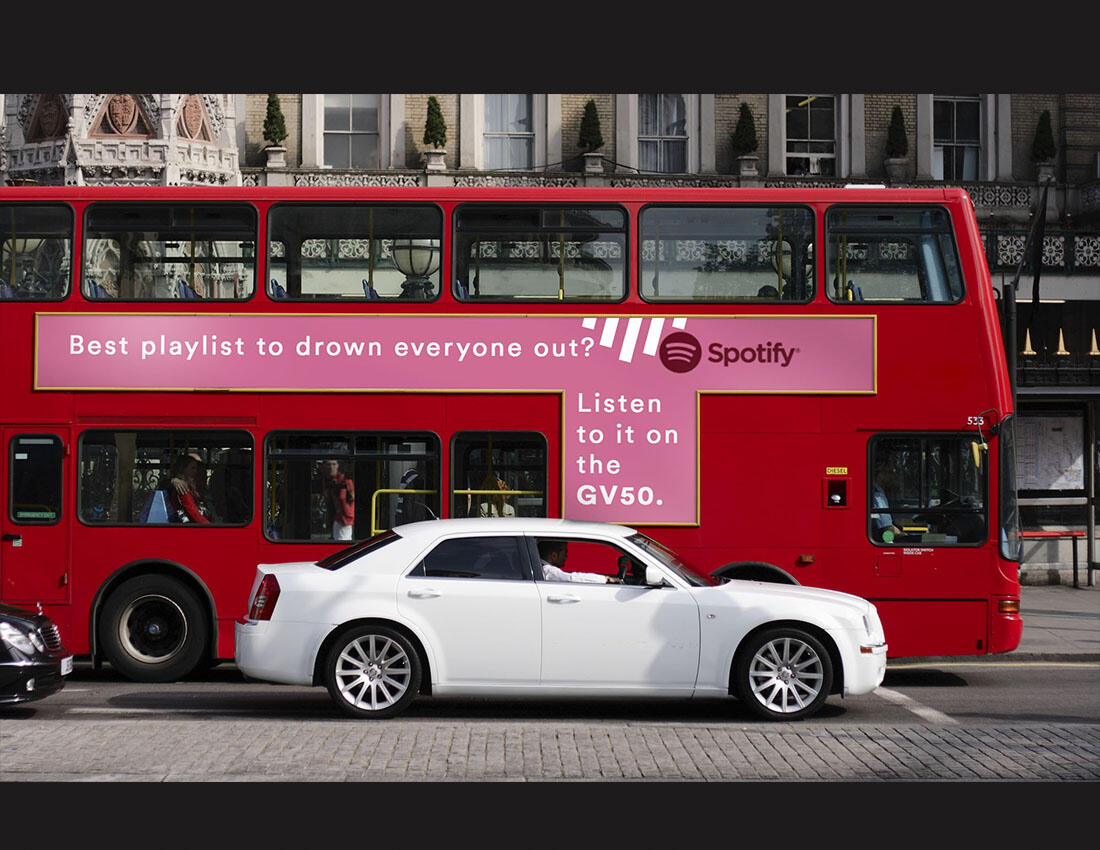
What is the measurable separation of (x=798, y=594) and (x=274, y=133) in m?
17.0

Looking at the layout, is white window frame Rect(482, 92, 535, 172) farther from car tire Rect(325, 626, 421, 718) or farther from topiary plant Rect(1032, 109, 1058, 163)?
car tire Rect(325, 626, 421, 718)

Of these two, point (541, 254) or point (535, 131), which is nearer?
point (541, 254)

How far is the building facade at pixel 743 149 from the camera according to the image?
25094mm

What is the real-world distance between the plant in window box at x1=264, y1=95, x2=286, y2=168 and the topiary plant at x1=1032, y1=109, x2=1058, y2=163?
1365cm

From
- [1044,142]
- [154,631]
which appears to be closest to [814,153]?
[1044,142]

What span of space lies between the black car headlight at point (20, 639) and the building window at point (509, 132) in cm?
1677

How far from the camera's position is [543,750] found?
28.3 feet

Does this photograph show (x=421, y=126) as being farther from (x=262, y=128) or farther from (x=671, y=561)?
(x=671, y=561)

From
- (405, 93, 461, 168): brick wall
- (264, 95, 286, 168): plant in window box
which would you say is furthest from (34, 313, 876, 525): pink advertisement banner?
(405, 93, 461, 168): brick wall

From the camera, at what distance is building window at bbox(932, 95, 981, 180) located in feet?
86.9

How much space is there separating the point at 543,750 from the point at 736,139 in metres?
18.7

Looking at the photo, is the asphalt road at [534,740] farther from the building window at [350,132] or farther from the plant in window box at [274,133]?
the building window at [350,132]

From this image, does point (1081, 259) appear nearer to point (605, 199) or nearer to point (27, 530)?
point (605, 199)

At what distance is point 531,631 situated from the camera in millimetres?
10188
